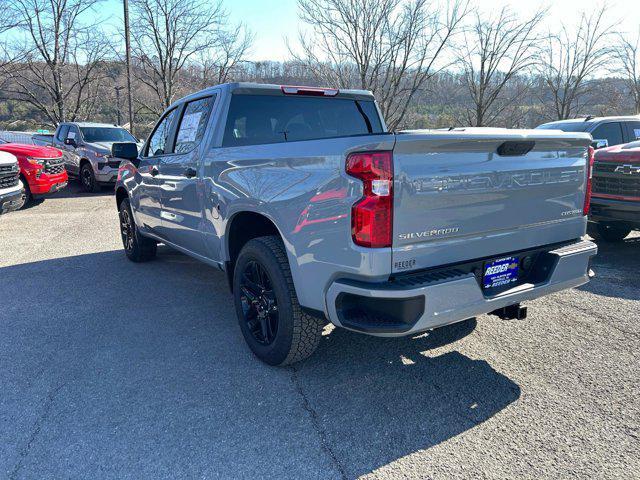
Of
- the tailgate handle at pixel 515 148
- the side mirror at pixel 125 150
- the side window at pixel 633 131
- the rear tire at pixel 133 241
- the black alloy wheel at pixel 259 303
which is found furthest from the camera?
the side window at pixel 633 131

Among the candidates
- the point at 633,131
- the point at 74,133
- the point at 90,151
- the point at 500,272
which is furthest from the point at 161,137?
the point at 74,133

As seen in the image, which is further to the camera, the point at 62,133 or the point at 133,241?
the point at 62,133

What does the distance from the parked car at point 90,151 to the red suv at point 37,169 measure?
6.08 ft

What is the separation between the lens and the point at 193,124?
14.1 ft

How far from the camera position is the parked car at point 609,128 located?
8539mm

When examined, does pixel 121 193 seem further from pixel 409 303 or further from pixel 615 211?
pixel 615 211

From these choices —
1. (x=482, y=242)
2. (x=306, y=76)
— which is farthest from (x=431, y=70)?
(x=482, y=242)

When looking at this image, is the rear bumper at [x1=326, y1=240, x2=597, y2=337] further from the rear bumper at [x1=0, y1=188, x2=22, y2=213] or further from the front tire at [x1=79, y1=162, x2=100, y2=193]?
the front tire at [x1=79, y1=162, x2=100, y2=193]

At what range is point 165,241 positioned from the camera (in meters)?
5.09

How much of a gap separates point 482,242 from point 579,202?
0.98 metres

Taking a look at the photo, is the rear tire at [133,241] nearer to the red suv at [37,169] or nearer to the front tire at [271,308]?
the front tire at [271,308]

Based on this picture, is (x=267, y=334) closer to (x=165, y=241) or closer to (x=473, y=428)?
(x=473, y=428)

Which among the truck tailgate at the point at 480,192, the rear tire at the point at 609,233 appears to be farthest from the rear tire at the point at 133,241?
the rear tire at the point at 609,233

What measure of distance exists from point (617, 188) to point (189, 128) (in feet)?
17.0
